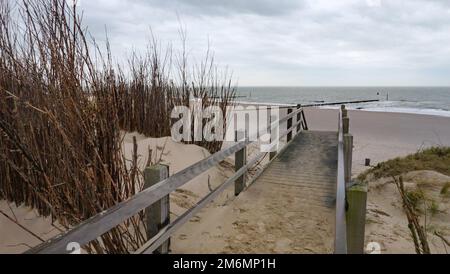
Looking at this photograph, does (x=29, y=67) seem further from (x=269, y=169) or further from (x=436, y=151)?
(x=436, y=151)

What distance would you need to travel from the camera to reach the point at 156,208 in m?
2.34

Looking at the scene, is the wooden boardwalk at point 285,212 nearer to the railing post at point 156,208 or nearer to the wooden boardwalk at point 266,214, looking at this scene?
the wooden boardwalk at point 266,214

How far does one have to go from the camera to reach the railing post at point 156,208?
2.24m

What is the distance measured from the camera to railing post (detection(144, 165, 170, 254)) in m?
2.24

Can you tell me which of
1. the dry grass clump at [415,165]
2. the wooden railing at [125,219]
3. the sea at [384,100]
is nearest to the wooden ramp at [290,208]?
the wooden railing at [125,219]

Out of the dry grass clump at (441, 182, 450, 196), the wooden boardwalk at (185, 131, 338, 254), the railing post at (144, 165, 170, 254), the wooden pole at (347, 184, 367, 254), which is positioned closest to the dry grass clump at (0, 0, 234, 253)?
the railing post at (144, 165, 170, 254)

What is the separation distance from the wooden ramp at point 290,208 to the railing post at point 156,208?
2.48 feet

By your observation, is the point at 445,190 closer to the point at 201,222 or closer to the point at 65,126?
the point at 201,222

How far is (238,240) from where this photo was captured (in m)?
2.96

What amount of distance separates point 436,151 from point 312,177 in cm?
482

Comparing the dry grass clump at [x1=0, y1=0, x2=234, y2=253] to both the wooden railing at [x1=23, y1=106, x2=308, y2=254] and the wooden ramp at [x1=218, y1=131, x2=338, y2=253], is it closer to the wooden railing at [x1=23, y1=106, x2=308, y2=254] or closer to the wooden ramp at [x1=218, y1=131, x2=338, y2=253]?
the wooden railing at [x1=23, y1=106, x2=308, y2=254]
